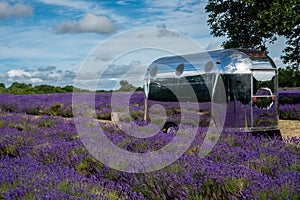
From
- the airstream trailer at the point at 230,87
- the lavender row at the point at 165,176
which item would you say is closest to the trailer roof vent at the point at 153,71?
the airstream trailer at the point at 230,87

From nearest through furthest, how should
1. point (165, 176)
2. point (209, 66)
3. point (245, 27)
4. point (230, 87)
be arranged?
1. point (165, 176)
2. point (230, 87)
3. point (209, 66)
4. point (245, 27)

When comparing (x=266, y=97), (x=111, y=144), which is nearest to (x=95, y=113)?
(x=266, y=97)

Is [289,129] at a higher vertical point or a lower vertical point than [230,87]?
lower

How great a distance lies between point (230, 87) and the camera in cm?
761

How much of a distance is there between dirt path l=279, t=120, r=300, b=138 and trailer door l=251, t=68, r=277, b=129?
1477mm

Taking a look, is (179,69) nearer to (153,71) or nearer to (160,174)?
(153,71)

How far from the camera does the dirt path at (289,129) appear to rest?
9.64m

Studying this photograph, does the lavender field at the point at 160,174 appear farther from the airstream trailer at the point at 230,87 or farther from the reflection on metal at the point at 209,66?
the reflection on metal at the point at 209,66

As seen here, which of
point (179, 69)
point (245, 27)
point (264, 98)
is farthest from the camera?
point (245, 27)

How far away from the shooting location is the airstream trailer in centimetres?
765

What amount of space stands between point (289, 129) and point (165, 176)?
787 cm

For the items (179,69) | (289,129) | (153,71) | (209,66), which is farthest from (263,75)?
(289,129)

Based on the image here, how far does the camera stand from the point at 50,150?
520 centimetres

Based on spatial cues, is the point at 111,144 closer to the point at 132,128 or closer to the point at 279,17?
the point at 132,128
